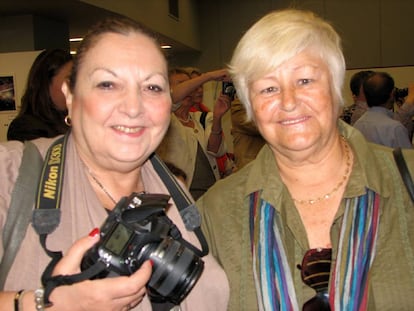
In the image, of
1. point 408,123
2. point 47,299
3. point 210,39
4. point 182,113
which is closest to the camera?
point 47,299

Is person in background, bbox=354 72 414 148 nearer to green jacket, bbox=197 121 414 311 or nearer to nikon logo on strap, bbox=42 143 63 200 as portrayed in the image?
green jacket, bbox=197 121 414 311

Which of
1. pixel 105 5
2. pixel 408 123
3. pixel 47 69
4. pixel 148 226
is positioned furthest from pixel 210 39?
pixel 148 226

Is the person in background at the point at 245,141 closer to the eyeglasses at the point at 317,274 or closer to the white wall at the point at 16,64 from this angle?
the eyeglasses at the point at 317,274

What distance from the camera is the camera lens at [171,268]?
103 cm

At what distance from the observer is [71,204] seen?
1.21 m

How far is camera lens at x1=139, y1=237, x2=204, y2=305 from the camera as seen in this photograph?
1.03 metres

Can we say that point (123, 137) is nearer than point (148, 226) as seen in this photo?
No

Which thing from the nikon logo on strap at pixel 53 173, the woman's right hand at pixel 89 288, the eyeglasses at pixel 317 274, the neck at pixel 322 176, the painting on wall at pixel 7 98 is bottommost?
the eyeglasses at pixel 317 274

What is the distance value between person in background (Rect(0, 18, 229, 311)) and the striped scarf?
0.44 ft

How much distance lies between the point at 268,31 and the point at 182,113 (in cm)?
180

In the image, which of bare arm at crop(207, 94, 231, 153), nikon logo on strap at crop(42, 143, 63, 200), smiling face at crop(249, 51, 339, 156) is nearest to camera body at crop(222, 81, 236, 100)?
bare arm at crop(207, 94, 231, 153)

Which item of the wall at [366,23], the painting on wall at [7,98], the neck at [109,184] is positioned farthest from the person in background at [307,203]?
the wall at [366,23]

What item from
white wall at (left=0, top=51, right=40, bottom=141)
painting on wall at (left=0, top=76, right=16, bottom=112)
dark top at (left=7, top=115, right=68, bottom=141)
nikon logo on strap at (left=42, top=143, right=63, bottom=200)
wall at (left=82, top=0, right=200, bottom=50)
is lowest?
nikon logo on strap at (left=42, top=143, right=63, bottom=200)

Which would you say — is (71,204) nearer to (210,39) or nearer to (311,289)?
(311,289)
